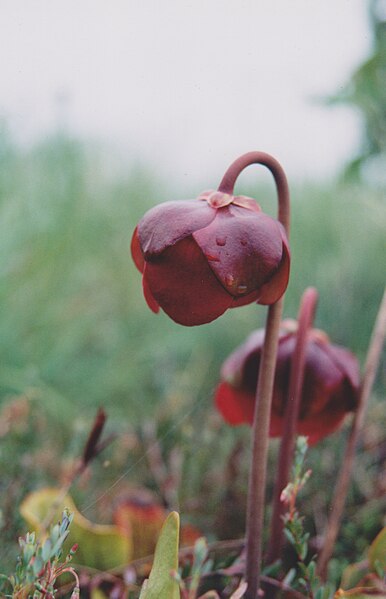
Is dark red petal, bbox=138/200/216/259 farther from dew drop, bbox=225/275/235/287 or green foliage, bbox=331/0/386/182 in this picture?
green foliage, bbox=331/0/386/182

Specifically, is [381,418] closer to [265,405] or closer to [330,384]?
[330,384]

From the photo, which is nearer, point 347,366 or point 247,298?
point 247,298

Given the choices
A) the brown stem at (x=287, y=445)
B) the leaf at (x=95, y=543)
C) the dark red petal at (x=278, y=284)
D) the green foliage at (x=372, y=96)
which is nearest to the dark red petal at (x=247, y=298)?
the dark red petal at (x=278, y=284)

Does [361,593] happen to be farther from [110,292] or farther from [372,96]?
[110,292]

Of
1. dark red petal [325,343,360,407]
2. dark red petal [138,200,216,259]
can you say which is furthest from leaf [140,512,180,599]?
dark red petal [325,343,360,407]

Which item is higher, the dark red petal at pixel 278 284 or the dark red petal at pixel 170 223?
the dark red petal at pixel 170 223

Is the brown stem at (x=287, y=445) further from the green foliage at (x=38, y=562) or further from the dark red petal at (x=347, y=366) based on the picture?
the green foliage at (x=38, y=562)

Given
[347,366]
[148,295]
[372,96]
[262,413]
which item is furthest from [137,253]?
[372,96]
